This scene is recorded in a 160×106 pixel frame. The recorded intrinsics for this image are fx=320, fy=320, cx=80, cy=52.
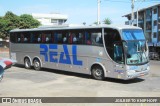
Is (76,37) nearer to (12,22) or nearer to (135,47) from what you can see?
(135,47)

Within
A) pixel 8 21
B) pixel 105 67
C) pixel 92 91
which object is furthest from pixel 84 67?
pixel 8 21

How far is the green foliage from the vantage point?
215ft

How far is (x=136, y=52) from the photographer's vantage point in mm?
16250

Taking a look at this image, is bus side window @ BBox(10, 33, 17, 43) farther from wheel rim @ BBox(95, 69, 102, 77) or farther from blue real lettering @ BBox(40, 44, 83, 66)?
wheel rim @ BBox(95, 69, 102, 77)

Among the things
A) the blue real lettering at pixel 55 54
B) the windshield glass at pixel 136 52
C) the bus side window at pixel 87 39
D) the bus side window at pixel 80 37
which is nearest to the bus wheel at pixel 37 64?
the blue real lettering at pixel 55 54

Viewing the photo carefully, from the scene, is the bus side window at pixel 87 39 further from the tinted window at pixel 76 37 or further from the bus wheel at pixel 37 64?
the bus wheel at pixel 37 64

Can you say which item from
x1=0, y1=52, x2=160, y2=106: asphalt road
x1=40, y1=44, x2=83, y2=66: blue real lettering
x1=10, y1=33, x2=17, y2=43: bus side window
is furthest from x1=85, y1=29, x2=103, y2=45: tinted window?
x1=10, y1=33, x2=17, y2=43: bus side window

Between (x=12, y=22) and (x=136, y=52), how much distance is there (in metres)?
53.2

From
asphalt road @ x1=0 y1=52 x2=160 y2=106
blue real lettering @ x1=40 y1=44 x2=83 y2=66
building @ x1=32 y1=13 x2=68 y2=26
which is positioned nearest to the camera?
asphalt road @ x1=0 y1=52 x2=160 y2=106

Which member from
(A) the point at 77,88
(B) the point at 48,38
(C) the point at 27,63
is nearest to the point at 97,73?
(A) the point at 77,88

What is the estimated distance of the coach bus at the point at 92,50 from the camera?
631 inches

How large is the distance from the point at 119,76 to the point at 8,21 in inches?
2090

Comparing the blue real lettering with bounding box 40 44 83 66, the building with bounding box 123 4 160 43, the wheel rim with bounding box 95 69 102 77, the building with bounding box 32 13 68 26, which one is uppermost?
the building with bounding box 32 13 68 26

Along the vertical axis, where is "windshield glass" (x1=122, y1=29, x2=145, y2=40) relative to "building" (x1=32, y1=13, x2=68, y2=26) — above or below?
below
